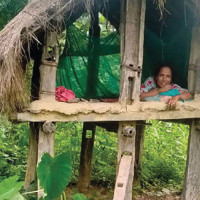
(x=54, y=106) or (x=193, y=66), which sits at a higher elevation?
(x=193, y=66)

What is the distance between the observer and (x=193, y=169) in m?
4.41

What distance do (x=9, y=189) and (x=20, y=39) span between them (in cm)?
124

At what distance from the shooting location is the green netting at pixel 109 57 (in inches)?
191

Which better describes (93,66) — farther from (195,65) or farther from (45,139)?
(45,139)

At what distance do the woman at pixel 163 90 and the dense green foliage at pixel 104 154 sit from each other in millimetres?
1889

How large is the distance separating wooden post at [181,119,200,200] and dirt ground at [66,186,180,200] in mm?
1218

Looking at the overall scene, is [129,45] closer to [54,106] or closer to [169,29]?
[54,106]

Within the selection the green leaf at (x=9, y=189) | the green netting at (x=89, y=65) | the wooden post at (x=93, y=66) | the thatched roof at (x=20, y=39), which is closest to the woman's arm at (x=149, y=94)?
the green netting at (x=89, y=65)

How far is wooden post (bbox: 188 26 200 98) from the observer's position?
165 inches

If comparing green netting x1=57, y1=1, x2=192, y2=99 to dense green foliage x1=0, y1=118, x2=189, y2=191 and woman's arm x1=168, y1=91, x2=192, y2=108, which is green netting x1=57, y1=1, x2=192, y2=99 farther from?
dense green foliage x1=0, y1=118, x2=189, y2=191

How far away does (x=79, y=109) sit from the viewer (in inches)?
138

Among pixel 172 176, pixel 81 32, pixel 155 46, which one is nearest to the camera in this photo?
pixel 81 32

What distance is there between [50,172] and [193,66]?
79.6 inches

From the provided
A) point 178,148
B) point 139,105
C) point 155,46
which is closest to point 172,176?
point 178,148
